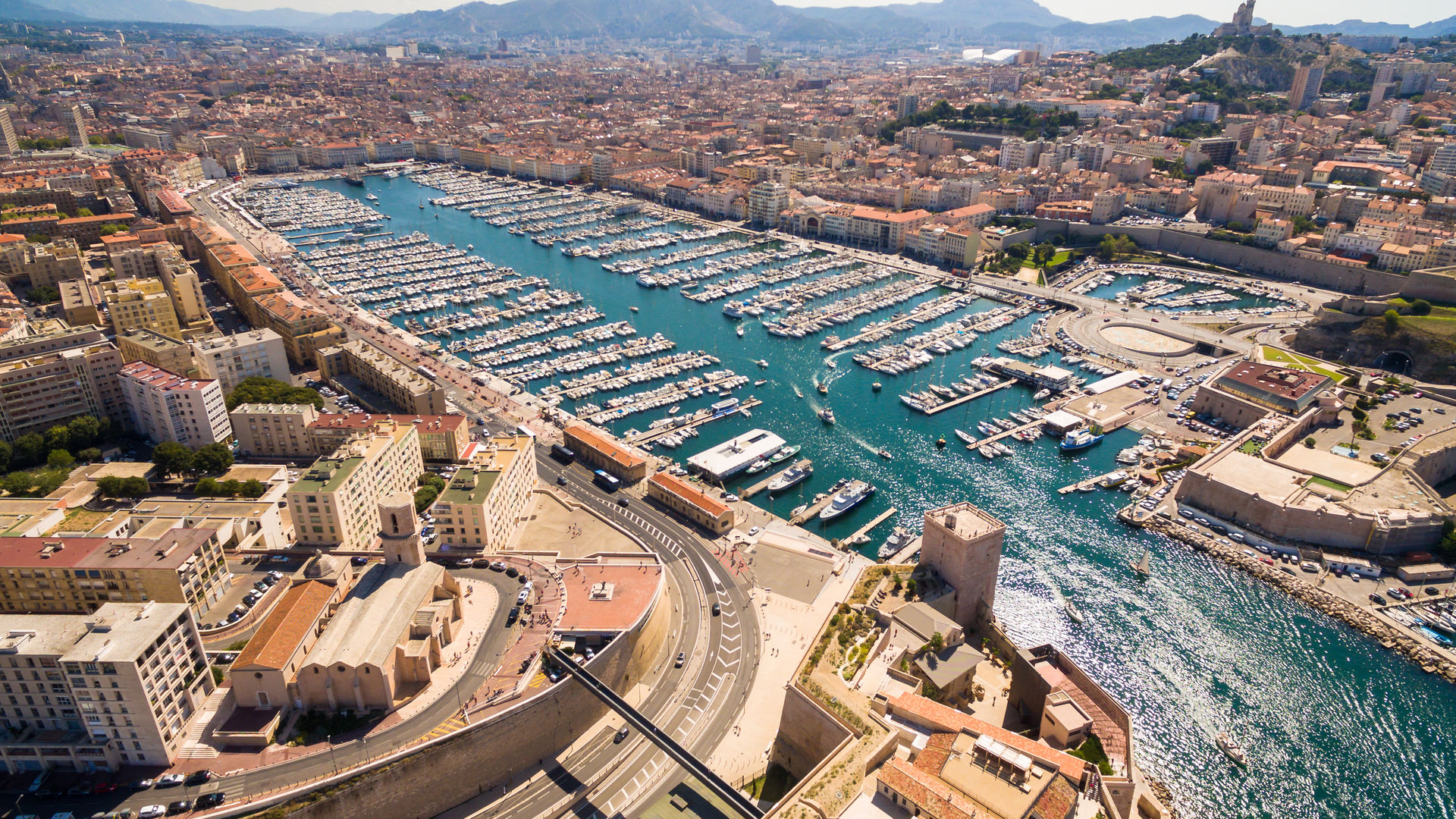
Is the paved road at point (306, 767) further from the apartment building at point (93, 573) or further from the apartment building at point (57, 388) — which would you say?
the apartment building at point (57, 388)

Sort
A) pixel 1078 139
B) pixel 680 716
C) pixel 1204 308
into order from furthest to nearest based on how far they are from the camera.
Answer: pixel 1078 139 → pixel 1204 308 → pixel 680 716

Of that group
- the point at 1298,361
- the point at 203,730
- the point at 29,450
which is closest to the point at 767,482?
the point at 203,730

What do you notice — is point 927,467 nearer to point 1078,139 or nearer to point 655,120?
point 1078,139

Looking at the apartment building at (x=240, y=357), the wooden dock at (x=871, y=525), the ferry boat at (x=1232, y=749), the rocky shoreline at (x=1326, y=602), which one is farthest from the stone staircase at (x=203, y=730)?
the rocky shoreline at (x=1326, y=602)

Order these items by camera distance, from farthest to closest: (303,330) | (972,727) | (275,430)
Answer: (303,330) < (275,430) < (972,727)

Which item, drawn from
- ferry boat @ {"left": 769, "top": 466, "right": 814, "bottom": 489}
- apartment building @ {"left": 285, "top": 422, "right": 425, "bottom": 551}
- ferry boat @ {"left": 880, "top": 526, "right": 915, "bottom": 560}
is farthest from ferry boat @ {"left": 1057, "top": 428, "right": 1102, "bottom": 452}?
apartment building @ {"left": 285, "top": 422, "right": 425, "bottom": 551}

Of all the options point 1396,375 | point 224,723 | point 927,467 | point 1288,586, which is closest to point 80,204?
point 224,723

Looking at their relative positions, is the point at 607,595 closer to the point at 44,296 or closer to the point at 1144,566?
the point at 1144,566
